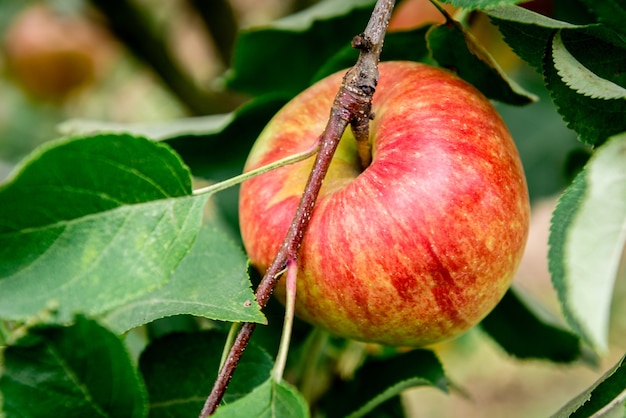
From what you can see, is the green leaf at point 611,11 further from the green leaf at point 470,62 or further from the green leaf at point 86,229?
the green leaf at point 86,229

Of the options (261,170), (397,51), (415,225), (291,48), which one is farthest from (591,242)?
(291,48)

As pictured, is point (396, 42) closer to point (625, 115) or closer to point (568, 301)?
point (625, 115)

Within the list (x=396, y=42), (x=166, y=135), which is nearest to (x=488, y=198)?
(x=396, y=42)

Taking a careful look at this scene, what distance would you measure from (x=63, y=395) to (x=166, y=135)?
34 centimetres

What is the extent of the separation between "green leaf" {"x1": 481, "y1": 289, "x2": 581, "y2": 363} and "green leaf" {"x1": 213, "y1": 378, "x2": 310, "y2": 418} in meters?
0.40

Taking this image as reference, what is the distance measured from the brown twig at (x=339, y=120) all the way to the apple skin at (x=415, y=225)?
15 millimetres

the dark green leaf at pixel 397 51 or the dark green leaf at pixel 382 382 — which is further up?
the dark green leaf at pixel 397 51

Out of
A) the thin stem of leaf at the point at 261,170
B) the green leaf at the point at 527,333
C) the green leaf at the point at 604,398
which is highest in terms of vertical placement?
the thin stem of leaf at the point at 261,170

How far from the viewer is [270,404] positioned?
43 cm

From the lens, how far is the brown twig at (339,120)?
0.48 metres

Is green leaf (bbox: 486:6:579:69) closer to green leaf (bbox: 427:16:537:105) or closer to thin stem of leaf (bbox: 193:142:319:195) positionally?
green leaf (bbox: 427:16:537:105)

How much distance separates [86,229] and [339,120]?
19 cm

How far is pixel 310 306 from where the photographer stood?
0.50 m

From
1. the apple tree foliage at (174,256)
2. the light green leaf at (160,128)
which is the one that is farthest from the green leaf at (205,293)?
the light green leaf at (160,128)
